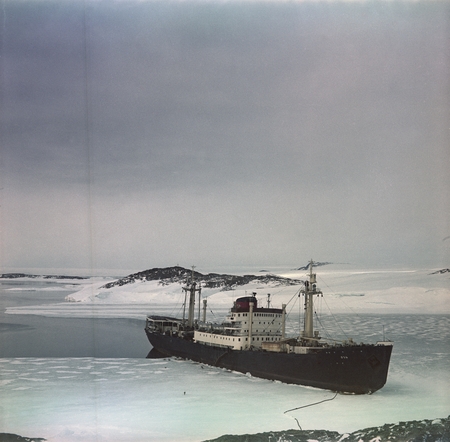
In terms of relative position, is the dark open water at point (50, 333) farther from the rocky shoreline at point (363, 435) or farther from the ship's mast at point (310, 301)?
the ship's mast at point (310, 301)

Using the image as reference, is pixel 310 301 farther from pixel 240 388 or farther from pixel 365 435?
pixel 365 435

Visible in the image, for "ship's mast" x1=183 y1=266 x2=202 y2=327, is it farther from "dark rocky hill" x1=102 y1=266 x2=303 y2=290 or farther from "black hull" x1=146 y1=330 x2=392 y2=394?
"black hull" x1=146 y1=330 x2=392 y2=394

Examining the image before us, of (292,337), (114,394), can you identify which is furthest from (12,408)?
(292,337)

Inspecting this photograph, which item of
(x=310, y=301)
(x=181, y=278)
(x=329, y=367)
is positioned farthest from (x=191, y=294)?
(x=329, y=367)

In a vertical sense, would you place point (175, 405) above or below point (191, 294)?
below

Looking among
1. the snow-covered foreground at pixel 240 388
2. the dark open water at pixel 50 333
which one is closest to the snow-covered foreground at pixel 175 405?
the snow-covered foreground at pixel 240 388

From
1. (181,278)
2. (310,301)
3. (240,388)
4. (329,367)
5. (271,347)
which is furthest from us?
(181,278)
